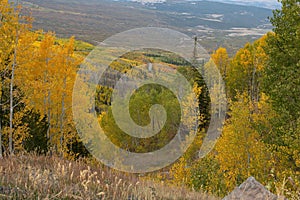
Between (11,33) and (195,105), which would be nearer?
(11,33)

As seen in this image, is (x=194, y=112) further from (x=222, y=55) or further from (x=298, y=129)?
(x=222, y=55)

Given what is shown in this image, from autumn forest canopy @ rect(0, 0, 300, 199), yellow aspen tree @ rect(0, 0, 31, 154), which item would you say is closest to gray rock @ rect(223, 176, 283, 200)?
autumn forest canopy @ rect(0, 0, 300, 199)

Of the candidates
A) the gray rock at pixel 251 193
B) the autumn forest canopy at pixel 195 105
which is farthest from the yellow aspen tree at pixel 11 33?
the gray rock at pixel 251 193

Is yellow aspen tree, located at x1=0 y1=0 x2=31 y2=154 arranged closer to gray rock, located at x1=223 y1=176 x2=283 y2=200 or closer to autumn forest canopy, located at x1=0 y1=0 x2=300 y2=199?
autumn forest canopy, located at x1=0 y1=0 x2=300 y2=199

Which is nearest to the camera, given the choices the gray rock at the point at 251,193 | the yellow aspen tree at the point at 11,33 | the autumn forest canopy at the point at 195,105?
the gray rock at the point at 251,193

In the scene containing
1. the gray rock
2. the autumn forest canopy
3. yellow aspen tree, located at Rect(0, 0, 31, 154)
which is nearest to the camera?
the gray rock

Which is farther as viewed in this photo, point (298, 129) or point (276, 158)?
point (276, 158)

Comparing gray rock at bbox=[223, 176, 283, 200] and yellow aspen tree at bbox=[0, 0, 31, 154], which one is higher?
yellow aspen tree at bbox=[0, 0, 31, 154]

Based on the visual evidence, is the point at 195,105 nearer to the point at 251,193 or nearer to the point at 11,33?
the point at 11,33

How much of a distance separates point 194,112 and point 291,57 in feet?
56.5

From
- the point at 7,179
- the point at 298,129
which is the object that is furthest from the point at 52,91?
the point at 7,179

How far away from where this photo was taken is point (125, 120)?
1473 inches

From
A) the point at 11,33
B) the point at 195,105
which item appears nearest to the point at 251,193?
the point at 11,33

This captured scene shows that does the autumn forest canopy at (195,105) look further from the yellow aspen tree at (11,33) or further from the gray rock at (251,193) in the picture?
the gray rock at (251,193)
